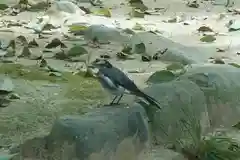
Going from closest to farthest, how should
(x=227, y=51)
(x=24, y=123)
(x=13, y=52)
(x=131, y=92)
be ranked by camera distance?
(x=131, y=92) < (x=24, y=123) < (x=13, y=52) < (x=227, y=51)

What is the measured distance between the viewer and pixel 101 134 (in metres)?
2.59

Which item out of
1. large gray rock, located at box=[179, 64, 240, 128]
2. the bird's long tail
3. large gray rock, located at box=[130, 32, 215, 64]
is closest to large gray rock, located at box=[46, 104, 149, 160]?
the bird's long tail

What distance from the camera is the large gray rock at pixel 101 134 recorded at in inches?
100

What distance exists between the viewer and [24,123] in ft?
10.1

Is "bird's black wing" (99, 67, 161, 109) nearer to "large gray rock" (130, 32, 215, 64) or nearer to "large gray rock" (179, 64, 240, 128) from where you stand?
"large gray rock" (179, 64, 240, 128)

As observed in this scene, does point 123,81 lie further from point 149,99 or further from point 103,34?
point 103,34

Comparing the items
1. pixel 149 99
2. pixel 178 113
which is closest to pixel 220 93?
pixel 178 113

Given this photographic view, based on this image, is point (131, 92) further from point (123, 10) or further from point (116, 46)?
point (123, 10)

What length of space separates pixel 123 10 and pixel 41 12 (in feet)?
2.77

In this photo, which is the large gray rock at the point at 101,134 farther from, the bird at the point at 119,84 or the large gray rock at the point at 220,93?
the large gray rock at the point at 220,93

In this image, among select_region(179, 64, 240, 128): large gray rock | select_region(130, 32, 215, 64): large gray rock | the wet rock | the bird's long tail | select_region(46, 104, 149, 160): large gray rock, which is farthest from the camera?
the wet rock

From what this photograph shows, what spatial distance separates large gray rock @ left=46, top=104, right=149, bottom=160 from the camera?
8.36ft

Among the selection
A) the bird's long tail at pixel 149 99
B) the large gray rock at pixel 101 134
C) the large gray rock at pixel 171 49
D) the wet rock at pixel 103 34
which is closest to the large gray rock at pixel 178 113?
the bird's long tail at pixel 149 99

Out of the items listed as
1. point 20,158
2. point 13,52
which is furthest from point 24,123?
point 13,52
